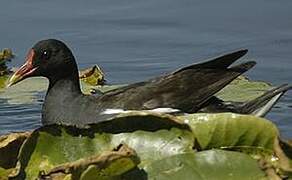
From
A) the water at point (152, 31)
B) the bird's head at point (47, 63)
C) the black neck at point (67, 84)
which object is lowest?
the water at point (152, 31)

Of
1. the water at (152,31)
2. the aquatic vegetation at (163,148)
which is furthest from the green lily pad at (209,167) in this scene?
the water at (152,31)

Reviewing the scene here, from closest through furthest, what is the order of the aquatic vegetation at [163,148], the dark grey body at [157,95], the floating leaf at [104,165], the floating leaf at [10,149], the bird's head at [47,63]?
the floating leaf at [104,165]
the aquatic vegetation at [163,148]
the floating leaf at [10,149]
the dark grey body at [157,95]
the bird's head at [47,63]

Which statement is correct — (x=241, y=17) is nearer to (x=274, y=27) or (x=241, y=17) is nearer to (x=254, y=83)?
(x=274, y=27)

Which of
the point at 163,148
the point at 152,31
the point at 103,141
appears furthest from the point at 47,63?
the point at 163,148

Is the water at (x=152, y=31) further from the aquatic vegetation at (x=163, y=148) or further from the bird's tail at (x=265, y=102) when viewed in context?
the aquatic vegetation at (x=163, y=148)

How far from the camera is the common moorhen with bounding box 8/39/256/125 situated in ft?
25.2

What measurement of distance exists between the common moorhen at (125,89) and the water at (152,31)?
6.41ft

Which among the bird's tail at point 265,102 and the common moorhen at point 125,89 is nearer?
the common moorhen at point 125,89

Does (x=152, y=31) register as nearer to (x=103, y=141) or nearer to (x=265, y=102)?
(x=265, y=102)

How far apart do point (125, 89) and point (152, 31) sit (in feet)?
11.2

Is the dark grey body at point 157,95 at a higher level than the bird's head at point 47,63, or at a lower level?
lower

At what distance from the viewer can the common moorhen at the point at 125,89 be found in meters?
7.68

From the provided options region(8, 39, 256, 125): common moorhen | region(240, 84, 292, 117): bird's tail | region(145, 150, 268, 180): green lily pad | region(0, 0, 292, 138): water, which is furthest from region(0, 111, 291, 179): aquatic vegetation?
region(0, 0, 292, 138): water

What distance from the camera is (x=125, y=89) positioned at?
7777mm
